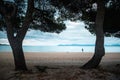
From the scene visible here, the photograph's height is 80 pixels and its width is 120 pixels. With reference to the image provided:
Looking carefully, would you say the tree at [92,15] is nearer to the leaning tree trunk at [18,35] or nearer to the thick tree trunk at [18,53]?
the leaning tree trunk at [18,35]

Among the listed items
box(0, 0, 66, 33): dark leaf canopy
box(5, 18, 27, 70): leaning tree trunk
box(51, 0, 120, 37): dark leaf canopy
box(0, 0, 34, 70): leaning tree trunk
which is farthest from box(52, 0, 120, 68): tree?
box(5, 18, 27, 70): leaning tree trunk

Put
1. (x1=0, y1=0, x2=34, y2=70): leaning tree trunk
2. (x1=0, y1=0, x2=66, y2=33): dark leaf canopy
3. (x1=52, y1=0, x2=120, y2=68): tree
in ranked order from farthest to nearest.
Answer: (x1=0, y1=0, x2=66, y2=33): dark leaf canopy < (x1=52, y1=0, x2=120, y2=68): tree < (x1=0, y1=0, x2=34, y2=70): leaning tree trunk

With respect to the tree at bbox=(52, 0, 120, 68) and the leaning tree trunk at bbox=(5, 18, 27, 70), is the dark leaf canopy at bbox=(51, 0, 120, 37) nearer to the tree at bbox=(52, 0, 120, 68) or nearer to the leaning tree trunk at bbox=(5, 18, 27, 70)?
the tree at bbox=(52, 0, 120, 68)

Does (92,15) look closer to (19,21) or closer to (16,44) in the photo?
(19,21)

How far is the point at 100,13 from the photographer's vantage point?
12711 millimetres

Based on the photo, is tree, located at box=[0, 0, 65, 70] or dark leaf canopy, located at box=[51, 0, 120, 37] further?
dark leaf canopy, located at box=[51, 0, 120, 37]

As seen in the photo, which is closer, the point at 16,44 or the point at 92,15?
the point at 16,44

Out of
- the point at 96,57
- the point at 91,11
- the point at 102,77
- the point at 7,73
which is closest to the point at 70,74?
the point at 102,77

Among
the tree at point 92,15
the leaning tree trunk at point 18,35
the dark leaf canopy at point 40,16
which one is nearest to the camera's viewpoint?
the leaning tree trunk at point 18,35

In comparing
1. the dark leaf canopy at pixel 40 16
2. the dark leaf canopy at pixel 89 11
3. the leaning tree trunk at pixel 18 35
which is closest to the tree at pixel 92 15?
the dark leaf canopy at pixel 89 11

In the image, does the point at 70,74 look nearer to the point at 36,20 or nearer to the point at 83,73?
the point at 83,73

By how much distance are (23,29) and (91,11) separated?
466 cm

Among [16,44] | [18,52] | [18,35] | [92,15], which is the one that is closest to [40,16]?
[18,35]

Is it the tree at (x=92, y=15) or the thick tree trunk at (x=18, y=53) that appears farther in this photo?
the tree at (x=92, y=15)
